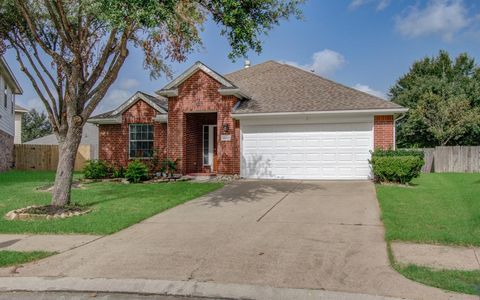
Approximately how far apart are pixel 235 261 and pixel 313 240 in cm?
177

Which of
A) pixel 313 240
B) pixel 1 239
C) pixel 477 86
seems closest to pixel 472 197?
pixel 313 240

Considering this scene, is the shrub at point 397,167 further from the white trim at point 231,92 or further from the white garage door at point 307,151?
the white trim at point 231,92

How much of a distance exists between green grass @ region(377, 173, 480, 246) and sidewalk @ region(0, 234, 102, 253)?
5.45 meters

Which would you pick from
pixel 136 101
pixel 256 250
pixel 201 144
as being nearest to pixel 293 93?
pixel 201 144

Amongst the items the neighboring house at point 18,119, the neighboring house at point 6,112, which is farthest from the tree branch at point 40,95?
the neighboring house at point 18,119

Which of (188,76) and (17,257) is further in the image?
(188,76)

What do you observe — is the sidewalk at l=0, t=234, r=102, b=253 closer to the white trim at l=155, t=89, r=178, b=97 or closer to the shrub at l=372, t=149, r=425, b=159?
the shrub at l=372, t=149, r=425, b=159

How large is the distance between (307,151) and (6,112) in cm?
2048

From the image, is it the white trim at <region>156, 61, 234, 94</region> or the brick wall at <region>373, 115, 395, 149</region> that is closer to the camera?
the brick wall at <region>373, 115, 395, 149</region>

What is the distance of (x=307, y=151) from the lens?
17.0 metres

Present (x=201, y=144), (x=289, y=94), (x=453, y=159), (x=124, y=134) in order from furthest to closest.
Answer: (x=453, y=159) → (x=124, y=134) → (x=201, y=144) → (x=289, y=94)

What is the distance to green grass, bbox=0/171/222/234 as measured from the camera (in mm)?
9023

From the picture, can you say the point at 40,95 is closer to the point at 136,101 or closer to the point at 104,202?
the point at 104,202

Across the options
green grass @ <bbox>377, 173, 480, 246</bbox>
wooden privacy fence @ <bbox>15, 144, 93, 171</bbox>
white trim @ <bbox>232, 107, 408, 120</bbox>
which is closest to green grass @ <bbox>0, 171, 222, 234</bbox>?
white trim @ <bbox>232, 107, 408, 120</bbox>
